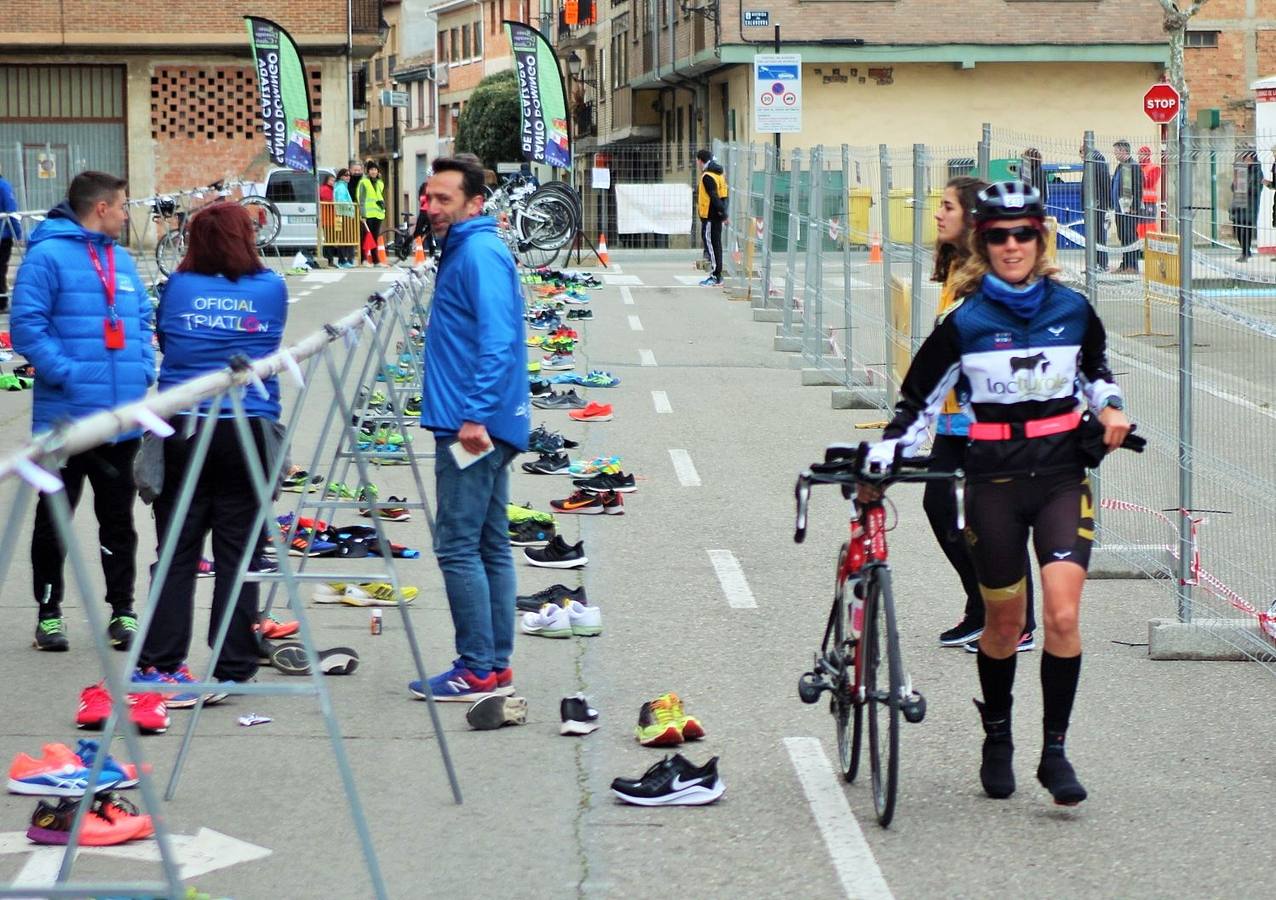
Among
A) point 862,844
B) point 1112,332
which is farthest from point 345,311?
point 862,844

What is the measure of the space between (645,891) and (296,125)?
109ft

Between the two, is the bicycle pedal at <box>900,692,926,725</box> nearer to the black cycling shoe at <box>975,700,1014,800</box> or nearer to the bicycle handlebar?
the black cycling shoe at <box>975,700,1014,800</box>

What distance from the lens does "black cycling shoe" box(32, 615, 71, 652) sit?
7941 mm

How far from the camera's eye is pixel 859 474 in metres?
5.71

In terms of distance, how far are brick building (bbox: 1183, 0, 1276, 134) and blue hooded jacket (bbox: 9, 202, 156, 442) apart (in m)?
55.0

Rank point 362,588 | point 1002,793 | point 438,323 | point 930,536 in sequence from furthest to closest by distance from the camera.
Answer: point 930,536, point 362,588, point 438,323, point 1002,793

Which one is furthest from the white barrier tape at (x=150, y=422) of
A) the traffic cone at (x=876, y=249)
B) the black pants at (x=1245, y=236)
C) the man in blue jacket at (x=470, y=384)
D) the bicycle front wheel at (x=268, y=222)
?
the bicycle front wheel at (x=268, y=222)

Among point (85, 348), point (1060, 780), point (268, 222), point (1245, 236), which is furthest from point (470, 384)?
point (268, 222)

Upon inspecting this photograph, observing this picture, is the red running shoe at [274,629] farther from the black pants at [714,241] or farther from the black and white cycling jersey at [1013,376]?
the black pants at [714,241]

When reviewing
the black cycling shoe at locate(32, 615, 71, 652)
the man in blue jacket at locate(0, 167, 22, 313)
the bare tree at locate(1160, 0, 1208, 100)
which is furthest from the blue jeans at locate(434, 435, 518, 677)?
the bare tree at locate(1160, 0, 1208, 100)

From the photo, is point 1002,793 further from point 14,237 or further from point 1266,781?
point 14,237

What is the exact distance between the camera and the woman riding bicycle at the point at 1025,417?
5750mm

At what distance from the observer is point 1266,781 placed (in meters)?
6.25

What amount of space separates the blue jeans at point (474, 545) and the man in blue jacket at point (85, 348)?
163 cm
